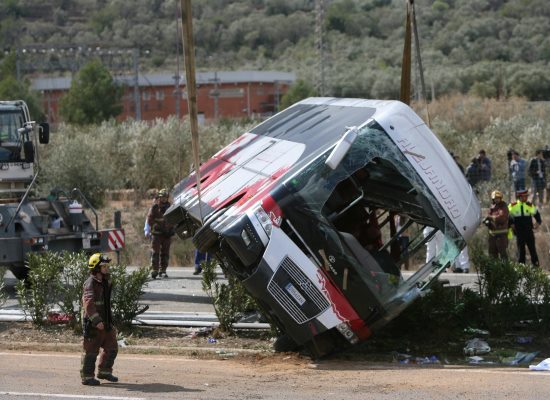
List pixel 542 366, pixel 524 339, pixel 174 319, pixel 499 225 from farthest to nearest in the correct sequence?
pixel 499 225, pixel 174 319, pixel 524 339, pixel 542 366

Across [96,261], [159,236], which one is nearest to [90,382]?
[96,261]

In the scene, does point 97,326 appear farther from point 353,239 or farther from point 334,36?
point 334,36

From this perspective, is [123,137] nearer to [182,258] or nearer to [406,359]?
[182,258]

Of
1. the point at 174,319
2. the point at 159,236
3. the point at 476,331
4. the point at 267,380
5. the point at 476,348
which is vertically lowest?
the point at 159,236

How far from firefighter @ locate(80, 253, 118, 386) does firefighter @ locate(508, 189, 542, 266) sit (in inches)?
415

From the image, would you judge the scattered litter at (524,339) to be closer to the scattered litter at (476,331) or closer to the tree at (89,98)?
the scattered litter at (476,331)

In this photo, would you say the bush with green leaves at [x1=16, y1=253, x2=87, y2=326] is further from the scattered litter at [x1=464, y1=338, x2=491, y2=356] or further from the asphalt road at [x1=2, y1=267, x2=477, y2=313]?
the scattered litter at [x1=464, y1=338, x2=491, y2=356]

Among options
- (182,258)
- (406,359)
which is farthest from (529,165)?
(406,359)

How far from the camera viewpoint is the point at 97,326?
35.8 ft

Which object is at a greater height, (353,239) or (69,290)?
(353,239)

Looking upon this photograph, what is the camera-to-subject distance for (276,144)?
45.0 feet

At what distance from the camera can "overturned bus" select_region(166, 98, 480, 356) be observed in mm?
11500

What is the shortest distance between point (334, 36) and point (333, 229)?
99.6 meters

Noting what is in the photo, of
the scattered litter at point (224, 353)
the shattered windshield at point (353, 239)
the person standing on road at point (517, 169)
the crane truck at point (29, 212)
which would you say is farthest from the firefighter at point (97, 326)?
the person standing on road at point (517, 169)
